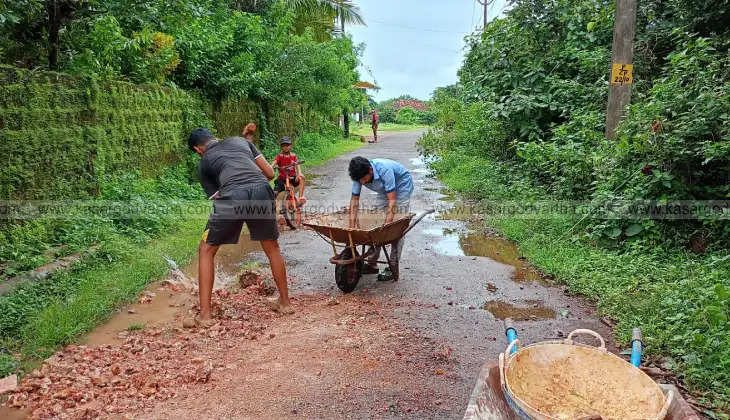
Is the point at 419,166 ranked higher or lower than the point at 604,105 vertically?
lower

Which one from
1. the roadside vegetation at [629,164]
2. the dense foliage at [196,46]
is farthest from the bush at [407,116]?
the roadside vegetation at [629,164]

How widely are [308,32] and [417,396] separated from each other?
51.6 ft

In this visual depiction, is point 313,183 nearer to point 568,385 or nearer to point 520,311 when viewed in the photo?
point 520,311

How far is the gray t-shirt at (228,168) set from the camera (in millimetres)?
4945

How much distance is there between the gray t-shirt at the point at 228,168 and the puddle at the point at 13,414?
2.30 m

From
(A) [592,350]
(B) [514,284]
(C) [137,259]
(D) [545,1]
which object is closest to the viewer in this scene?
(A) [592,350]

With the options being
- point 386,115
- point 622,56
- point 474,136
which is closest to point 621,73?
point 622,56

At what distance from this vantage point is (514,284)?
20.0 ft

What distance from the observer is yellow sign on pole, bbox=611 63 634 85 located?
685cm

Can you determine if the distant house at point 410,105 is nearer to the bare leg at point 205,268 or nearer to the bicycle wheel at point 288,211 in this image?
the bicycle wheel at point 288,211

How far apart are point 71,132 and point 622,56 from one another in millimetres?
7527

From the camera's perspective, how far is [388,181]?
5785 millimetres

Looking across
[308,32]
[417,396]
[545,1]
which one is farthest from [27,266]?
[308,32]

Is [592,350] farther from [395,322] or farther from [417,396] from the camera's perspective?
[395,322]
